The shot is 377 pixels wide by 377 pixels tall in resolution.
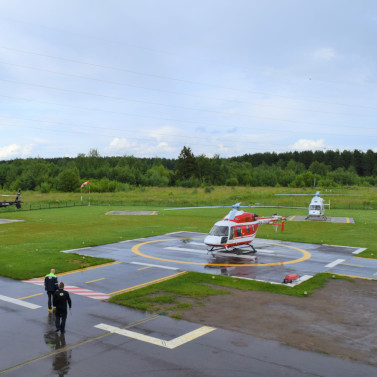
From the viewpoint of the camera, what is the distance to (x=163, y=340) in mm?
14305

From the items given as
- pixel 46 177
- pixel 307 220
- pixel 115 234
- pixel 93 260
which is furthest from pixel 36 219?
pixel 46 177

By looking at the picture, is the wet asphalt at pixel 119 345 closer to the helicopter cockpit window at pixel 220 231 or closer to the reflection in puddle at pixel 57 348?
the reflection in puddle at pixel 57 348

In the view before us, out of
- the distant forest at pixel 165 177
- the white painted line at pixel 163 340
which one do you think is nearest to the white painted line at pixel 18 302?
the white painted line at pixel 163 340

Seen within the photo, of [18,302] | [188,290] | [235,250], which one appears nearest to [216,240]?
[235,250]

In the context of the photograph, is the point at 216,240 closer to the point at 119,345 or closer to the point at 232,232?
the point at 232,232

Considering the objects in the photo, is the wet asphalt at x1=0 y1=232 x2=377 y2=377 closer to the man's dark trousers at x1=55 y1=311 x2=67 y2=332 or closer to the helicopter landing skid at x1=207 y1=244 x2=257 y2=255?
the man's dark trousers at x1=55 y1=311 x2=67 y2=332

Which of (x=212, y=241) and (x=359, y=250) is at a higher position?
(x=212, y=241)

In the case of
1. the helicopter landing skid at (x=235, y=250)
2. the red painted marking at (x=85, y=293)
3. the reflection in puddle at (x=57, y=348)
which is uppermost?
the helicopter landing skid at (x=235, y=250)

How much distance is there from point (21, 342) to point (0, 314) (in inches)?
144

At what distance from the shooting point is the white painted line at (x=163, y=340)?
14.1 meters

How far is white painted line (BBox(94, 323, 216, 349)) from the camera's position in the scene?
14.1 m

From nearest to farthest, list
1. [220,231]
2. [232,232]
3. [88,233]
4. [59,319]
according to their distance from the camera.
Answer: [59,319]
[220,231]
[232,232]
[88,233]

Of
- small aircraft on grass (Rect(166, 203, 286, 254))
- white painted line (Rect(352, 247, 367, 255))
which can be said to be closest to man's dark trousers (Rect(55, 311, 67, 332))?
small aircraft on grass (Rect(166, 203, 286, 254))

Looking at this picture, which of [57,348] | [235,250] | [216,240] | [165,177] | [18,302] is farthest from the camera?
[165,177]
